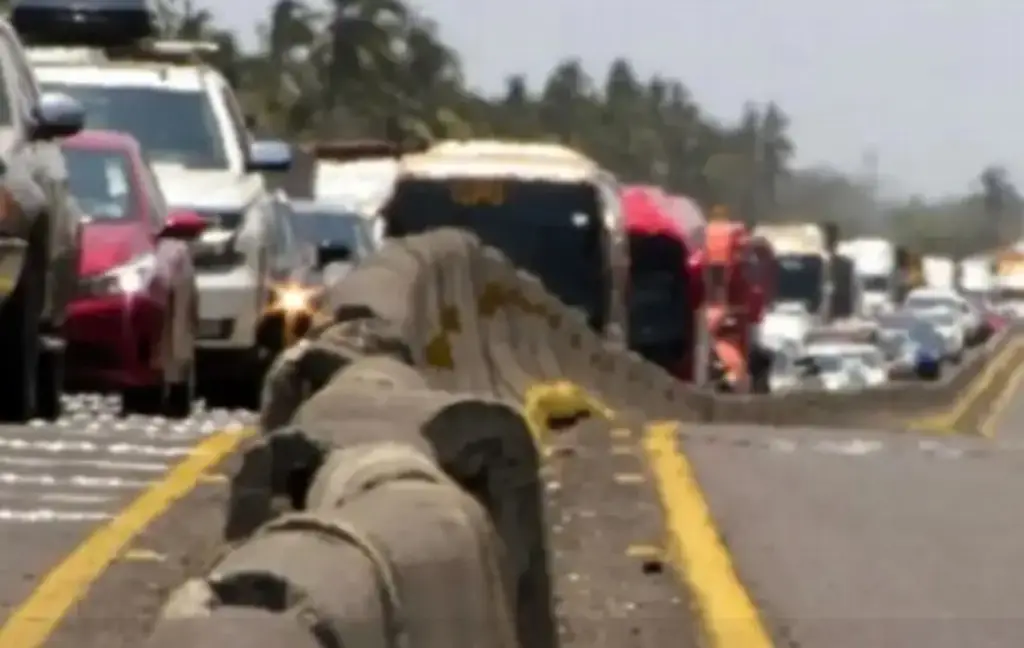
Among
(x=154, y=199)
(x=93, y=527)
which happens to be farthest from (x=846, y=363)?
(x=93, y=527)

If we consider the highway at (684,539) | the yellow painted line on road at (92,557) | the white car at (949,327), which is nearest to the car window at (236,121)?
the highway at (684,539)

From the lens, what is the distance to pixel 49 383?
1628 centimetres

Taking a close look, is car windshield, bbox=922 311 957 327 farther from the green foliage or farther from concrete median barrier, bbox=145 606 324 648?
concrete median barrier, bbox=145 606 324 648

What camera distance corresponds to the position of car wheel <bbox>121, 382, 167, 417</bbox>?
19.0m

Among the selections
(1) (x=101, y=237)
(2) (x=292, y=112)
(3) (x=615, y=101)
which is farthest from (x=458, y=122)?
(1) (x=101, y=237)

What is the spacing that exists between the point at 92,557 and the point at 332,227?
18840 mm

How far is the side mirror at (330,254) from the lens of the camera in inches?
1002

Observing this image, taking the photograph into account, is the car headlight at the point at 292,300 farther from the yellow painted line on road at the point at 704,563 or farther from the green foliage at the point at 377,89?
the green foliage at the point at 377,89

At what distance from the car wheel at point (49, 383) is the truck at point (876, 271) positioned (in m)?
113

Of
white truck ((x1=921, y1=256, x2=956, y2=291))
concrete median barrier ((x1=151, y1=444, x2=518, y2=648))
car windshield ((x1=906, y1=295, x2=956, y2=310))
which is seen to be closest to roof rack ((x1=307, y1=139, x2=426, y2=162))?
concrete median barrier ((x1=151, y1=444, x2=518, y2=648))

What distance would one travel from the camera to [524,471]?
23.1 feet

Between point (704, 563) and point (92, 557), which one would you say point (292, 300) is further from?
point (92, 557)

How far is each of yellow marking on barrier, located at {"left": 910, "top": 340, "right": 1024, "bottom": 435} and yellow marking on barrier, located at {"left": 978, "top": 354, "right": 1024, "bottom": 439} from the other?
0.38 metres

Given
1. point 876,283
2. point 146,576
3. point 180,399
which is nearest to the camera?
point 146,576
